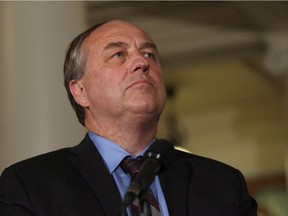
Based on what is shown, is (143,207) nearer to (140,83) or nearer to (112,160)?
(112,160)

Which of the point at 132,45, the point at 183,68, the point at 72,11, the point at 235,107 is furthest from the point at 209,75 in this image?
the point at 132,45

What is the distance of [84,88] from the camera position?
9.42 ft

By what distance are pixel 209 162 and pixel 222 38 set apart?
21.6 feet

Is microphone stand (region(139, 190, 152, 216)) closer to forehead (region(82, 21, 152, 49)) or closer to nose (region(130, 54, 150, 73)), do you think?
nose (region(130, 54, 150, 73))

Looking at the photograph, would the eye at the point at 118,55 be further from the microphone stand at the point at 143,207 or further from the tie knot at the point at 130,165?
the microphone stand at the point at 143,207

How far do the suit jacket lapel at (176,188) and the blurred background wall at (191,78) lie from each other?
1.06m

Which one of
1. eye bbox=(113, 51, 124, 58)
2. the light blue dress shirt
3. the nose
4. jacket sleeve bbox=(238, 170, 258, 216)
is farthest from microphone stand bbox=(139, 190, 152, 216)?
eye bbox=(113, 51, 124, 58)

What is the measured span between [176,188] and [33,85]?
2.69 m

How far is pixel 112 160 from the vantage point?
8.56 ft

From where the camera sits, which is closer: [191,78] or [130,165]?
[130,165]

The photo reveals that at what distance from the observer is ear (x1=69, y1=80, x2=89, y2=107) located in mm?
2883

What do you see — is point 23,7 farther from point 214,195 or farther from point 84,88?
point 214,195

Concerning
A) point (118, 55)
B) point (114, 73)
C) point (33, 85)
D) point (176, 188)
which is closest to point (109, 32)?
point (118, 55)

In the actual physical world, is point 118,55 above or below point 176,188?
above
